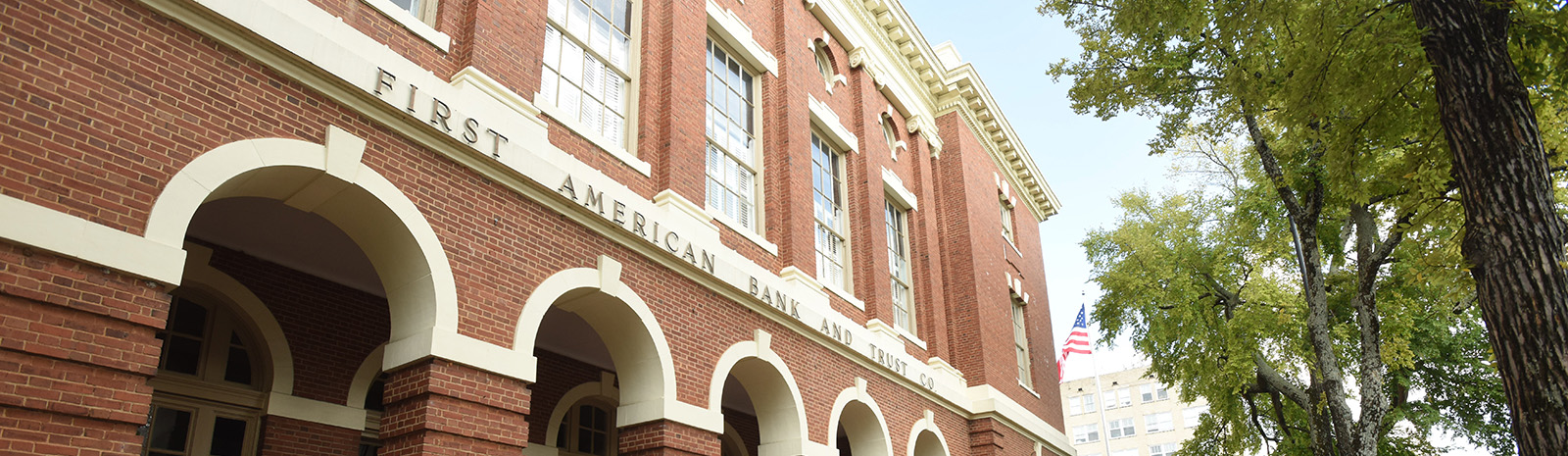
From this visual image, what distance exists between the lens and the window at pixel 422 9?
9.63 metres

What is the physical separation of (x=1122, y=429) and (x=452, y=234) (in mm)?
74528

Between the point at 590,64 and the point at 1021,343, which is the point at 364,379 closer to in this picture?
the point at 590,64

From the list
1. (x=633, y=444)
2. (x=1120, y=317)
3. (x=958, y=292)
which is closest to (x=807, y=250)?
(x=633, y=444)

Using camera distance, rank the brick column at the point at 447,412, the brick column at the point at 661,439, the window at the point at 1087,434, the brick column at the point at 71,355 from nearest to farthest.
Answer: the brick column at the point at 71,355, the brick column at the point at 447,412, the brick column at the point at 661,439, the window at the point at 1087,434

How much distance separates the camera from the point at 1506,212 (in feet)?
25.0

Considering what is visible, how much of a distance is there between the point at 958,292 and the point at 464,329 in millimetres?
14447

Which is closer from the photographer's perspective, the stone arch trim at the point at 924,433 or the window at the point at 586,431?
the window at the point at 586,431

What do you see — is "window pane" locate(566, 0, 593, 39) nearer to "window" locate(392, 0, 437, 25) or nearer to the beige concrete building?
"window" locate(392, 0, 437, 25)

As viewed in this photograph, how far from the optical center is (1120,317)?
27.7 meters

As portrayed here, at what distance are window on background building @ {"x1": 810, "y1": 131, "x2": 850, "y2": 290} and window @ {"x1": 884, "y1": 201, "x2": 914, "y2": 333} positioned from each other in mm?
1623

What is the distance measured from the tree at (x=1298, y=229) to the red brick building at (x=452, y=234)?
4838mm

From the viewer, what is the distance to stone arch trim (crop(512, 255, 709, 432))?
10.3 m

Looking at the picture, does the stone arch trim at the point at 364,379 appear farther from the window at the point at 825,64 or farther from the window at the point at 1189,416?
the window at the point at 1189,416

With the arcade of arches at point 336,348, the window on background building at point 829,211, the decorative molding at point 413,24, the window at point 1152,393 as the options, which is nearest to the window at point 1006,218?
the window on background building at point 829,211
